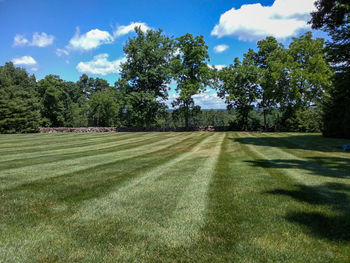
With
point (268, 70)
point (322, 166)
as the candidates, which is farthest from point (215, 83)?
point (322, 166)

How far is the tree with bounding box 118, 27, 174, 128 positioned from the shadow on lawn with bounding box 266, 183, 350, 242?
35.5 m

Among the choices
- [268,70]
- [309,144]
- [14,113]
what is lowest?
[309,144]

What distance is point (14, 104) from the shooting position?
3881cm

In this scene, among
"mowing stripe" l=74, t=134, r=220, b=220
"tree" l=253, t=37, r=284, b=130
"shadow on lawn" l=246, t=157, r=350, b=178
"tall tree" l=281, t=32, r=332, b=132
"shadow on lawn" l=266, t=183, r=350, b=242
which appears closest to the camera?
"shadow on lawn" l=266, t=183, r=350, b=242

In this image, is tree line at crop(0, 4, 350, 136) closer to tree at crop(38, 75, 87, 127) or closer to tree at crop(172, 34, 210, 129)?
tree at crop(172, 34, 210, 129)

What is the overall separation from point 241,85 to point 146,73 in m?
18.0

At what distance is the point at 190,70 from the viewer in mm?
42062

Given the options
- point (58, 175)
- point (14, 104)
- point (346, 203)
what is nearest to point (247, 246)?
point (346, 203)

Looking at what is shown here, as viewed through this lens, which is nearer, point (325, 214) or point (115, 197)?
point (325, 214)

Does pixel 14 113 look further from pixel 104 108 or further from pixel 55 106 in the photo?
pixel 104 108

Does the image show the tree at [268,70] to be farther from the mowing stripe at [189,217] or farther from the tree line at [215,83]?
the mowing stripe at [189,217]

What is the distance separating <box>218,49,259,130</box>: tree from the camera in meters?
39.2

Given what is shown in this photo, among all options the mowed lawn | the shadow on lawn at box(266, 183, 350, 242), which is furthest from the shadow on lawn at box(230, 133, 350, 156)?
the shadow on lawn at box(266, 183, 350, 242)

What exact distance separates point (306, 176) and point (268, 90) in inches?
1290
